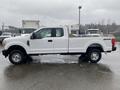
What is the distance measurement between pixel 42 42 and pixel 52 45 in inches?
21.4

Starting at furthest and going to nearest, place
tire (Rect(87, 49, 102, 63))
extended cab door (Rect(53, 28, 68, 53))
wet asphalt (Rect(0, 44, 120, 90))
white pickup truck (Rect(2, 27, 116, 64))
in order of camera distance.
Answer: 1. tire (Rect(87, 49, 102, 63))
2. extended cab door (Rect(53, 28, 68, 53))
3. white pickup truck (Rect(2, 27, 116, 64))
4. wet asphalt (Rect(0, 44, 120, 90))

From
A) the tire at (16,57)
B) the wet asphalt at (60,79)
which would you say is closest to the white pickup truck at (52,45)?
the tire at (16,57)

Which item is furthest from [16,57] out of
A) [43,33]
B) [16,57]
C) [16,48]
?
[43,33]

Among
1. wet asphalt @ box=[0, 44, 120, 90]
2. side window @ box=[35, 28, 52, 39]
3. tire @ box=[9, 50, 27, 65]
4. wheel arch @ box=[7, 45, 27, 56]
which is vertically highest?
side window @ box=[35, 28, 52, 39]

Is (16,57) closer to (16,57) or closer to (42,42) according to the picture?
(16,57)

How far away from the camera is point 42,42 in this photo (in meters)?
11.3

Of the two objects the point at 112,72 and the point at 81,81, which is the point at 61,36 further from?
the point at 81,81

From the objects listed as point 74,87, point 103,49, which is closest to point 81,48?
point 103,49

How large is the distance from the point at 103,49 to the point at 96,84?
484 cm

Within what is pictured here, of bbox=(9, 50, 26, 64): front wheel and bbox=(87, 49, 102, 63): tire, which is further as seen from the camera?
bbox=(87, 49, 102, 63): tire

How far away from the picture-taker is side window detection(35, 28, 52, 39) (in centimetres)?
1131

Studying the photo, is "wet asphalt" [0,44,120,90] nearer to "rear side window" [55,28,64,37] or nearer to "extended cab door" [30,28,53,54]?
"extended cab door" [30,28,53,54]

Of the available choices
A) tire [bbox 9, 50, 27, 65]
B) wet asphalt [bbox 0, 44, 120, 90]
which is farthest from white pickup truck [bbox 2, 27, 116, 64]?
wet asphalt [bbox 0, 44, 120, 90]

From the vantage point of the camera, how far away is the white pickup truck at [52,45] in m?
11.3
